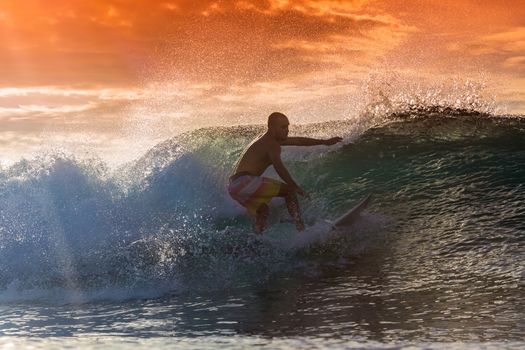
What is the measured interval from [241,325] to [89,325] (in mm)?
1642

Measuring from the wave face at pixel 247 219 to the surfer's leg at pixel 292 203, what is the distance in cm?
22

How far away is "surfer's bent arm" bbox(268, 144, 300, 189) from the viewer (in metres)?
8.64

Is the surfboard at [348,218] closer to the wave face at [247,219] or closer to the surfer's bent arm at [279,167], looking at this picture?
the wave face at [247,219]

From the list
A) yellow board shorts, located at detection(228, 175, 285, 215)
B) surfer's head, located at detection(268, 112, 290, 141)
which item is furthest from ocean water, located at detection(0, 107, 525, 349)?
surfer's head, located at detection(268, 112, 290, 141)

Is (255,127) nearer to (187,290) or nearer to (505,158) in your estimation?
(505,158)

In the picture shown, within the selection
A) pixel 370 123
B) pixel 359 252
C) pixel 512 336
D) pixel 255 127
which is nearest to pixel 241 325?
pixel 512 336

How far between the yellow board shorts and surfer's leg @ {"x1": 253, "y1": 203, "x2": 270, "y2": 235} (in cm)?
9

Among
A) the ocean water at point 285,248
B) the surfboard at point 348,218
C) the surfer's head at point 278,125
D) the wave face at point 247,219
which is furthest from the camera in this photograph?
the surfboard at point 348,218

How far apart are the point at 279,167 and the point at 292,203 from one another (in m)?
0.58

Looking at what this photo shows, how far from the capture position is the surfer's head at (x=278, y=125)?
28.7ft

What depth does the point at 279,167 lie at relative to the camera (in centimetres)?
863

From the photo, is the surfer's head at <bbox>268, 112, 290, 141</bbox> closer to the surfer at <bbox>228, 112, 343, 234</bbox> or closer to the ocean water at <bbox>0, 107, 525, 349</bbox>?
the surfer at <bbox>228, 112, 343, 234</bbox>

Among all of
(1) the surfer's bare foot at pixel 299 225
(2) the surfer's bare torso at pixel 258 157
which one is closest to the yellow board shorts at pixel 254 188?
(2) the surfer's bare torso at pixel 258 157

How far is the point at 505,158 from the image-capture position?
11.8 m
